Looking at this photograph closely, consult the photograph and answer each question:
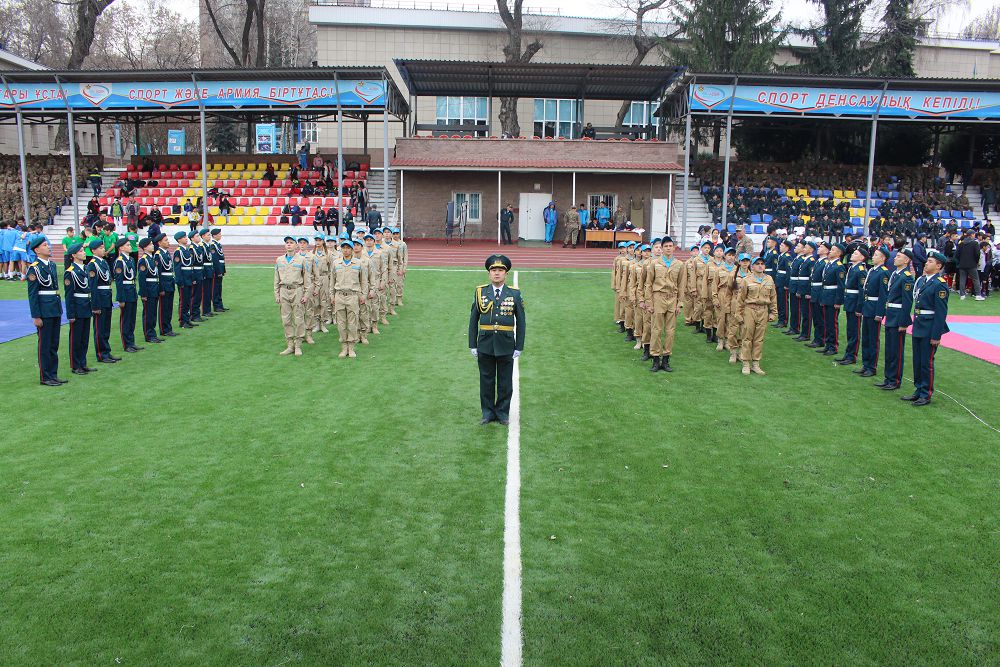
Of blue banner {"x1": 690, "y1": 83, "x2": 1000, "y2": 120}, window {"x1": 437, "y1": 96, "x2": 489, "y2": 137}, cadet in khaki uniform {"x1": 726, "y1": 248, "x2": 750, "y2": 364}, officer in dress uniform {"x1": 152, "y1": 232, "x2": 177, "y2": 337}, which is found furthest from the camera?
window {"x1": 437, "y1": 96, "x2": 489, "y2": 137}

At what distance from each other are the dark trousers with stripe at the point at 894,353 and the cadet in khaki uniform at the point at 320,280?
26.9 feet

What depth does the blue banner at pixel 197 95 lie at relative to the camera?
2873 cm

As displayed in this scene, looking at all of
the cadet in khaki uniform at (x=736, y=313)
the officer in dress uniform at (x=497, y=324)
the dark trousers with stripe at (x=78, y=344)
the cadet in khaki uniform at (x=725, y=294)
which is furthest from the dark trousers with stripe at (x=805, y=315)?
the dark trousers with stripe at (x=78, y=344)

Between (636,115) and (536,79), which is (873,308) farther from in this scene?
(636,115)

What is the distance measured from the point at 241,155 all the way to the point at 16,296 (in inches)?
791

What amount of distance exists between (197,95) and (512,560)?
28.3 meters

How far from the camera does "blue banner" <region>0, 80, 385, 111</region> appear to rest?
2873 centimetres

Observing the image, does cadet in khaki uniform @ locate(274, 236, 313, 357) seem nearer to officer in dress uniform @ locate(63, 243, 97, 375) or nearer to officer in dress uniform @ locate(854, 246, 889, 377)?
officer in dress uniform @ locate(63, 243, 97, 375)

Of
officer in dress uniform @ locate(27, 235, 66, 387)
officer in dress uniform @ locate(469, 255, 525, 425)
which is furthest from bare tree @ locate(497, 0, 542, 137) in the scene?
officer in dress uniform @ locate(469, 255, 525, 425)

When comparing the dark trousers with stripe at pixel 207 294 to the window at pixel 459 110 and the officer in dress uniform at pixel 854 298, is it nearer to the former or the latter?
the officer in dress uniform at pixel 854 298

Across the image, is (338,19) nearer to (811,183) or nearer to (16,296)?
(811,183)

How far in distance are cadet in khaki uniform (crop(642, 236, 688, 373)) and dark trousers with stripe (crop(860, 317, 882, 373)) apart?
2.59m

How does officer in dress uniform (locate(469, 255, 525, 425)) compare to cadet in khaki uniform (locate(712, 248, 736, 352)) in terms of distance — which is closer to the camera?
Answer: officer in dress uniform (locate(469, 255, 525, 425))

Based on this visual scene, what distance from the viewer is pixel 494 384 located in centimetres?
822
